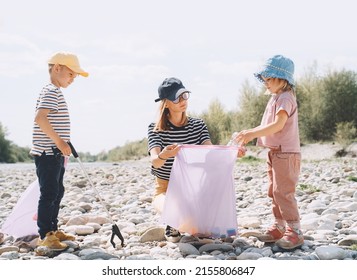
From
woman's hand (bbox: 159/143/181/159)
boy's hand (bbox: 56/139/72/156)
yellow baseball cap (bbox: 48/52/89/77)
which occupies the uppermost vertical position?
yellow baseball cap (bbox: 48/52/89/77)

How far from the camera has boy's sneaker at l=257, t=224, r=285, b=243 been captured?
3.77m

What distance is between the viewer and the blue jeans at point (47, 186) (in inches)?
147

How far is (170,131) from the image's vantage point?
4.08 m

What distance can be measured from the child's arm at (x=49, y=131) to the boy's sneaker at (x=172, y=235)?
976 mm

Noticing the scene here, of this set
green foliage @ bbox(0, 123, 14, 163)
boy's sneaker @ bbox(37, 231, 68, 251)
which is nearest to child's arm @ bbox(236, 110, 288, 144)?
boy's sneaker @ bbox(37, 231, 68, 251)

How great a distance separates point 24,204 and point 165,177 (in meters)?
1.17

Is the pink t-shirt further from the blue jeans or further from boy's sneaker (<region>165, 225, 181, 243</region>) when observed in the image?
the blue jeans

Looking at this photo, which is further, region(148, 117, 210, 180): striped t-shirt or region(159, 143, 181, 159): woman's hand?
region(148, 117, 210, 180): striped t-shirt

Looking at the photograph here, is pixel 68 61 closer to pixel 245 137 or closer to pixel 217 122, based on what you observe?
pixel 245 137

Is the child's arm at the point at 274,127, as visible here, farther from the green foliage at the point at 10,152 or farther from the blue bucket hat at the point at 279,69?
the green foliage at the point at 10,152

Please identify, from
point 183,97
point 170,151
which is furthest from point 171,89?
point 170,151

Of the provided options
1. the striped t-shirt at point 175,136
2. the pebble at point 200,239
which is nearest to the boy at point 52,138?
the pebble at point 200,239

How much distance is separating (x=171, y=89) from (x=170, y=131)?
0.35m
